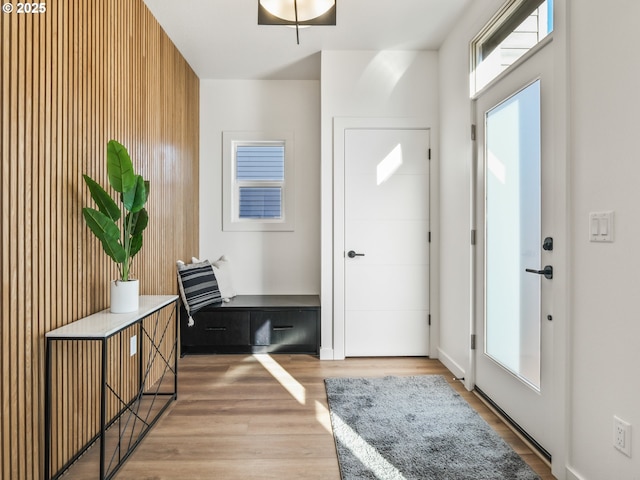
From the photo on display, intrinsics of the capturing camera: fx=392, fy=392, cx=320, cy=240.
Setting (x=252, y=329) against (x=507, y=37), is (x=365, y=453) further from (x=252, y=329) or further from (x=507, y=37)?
(x=507, y=37)

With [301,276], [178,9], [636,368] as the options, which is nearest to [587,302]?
[636,368]

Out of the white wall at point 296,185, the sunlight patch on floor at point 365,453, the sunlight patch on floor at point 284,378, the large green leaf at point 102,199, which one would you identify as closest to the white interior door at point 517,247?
the sunlight patch on floor at point 365,453

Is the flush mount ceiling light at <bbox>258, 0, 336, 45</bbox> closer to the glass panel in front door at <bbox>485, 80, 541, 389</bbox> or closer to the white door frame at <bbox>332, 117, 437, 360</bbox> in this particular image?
the glass panel in front door at <bbox>485, 80, 541, 389</bbox>

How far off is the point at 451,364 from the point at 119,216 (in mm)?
2605

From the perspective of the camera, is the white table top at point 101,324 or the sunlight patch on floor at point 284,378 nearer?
the white table top at point 101,324

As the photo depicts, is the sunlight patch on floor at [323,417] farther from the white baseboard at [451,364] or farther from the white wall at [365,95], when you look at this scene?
the white baseboard at [451,364]

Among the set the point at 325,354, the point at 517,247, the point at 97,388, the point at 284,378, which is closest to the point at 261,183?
the point at 325,354

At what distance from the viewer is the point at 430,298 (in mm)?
3484

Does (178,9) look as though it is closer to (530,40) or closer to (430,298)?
(530,40)

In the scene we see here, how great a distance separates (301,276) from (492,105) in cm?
241

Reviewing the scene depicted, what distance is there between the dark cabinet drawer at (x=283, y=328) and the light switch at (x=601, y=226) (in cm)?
241

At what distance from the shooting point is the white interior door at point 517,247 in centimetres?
195

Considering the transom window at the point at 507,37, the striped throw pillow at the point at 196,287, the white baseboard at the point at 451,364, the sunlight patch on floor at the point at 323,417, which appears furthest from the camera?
the striped throw pillow at the point at 196,287

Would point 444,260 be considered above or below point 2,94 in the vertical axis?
below
